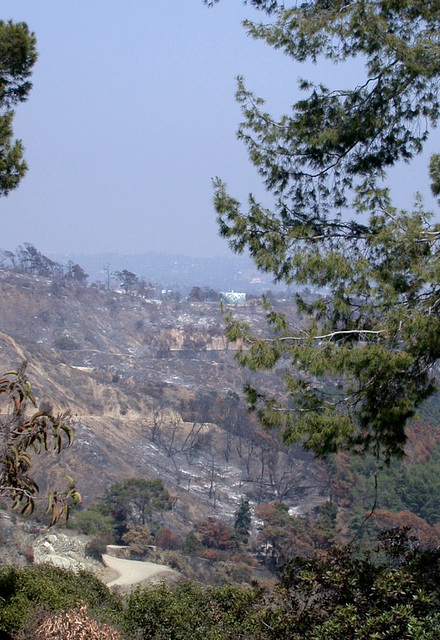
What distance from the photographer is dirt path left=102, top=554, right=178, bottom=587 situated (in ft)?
61.9

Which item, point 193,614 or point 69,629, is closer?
point 69,629

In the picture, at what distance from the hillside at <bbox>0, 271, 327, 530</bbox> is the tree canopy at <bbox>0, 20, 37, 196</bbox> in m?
17.1

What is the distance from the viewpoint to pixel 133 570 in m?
20.6

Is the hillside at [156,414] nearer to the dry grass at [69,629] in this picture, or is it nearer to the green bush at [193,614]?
the green bush at [193,614]

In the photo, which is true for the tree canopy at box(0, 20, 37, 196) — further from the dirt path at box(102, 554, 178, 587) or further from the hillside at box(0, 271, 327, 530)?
the hillside at box(0, 271, 327, 530)

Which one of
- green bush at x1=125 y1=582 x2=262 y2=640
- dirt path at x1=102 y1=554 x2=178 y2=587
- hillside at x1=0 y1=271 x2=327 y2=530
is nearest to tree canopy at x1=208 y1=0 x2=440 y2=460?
green bush at x1=125 y1=582 x2=262 y2=640

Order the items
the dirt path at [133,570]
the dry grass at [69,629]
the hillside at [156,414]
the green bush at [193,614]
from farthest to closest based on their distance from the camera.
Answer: the hillside at [156,414], the dirt path at [133,570], the green bush at [193,614], the dry grass at [69,629]

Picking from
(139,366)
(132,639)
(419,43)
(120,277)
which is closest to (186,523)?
(132,639)

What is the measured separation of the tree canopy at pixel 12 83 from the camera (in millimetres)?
6195

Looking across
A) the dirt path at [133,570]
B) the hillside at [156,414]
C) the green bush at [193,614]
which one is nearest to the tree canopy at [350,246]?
the green bush at [193,614]

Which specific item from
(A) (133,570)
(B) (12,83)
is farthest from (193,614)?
(A) (133,570)

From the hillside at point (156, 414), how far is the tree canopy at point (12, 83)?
672 inches

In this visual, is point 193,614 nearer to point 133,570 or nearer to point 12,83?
point 12,83

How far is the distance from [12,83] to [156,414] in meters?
41.9
